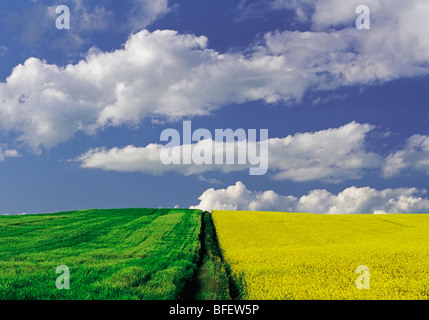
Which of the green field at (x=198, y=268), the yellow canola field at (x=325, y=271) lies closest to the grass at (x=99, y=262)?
the green field at (x=198, y=268)

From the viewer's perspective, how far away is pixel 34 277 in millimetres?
15234

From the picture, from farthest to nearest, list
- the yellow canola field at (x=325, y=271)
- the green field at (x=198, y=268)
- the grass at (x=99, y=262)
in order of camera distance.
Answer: the grass at (x=99, y=262) → the green field at (x=198, y=268) → the yellow canola field at (x=325, y=271)

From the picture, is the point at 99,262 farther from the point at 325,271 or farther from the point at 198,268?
the point at 325,271

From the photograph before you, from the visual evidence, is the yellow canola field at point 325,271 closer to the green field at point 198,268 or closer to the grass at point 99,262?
the green field at point 198,268

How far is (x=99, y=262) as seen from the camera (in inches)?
734

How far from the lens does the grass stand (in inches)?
523

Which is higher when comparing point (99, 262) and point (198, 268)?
point (99, 262)

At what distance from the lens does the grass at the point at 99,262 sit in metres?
13.3

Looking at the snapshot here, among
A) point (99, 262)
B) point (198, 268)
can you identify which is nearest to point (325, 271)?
point (198, 268)

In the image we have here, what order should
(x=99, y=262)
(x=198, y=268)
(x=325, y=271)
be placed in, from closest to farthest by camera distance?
(x=325, y=271)
(x=99, y=262)
(x=198, y=268)

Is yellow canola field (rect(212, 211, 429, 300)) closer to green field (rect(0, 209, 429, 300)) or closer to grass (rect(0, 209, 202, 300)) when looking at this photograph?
green field (rect(0, 209, 429, 300))

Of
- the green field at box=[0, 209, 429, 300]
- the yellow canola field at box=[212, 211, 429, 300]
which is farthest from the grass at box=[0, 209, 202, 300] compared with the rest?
the yellow canola field at box=[212, 211, 429, 300]
